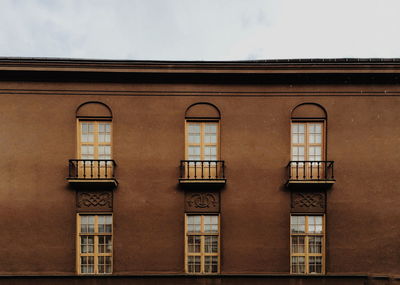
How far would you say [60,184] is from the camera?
12469 mm

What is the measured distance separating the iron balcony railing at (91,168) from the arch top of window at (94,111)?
182 centimetres

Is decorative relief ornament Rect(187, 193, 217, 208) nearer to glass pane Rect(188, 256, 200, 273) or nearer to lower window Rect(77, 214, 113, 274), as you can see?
glass pane Rect(188, 256, 200, 273)

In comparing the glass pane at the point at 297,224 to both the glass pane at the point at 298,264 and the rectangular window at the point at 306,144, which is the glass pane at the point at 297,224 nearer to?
the glass pane at the point at 298,264

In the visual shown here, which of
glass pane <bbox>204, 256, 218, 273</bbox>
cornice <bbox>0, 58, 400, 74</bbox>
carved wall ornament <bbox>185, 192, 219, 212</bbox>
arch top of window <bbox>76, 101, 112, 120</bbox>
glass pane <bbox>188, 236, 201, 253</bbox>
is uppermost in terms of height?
cornice <bbox>0, 58, 400, 74</bbox>

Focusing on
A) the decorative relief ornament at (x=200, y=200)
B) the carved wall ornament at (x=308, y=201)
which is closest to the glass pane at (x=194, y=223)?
the decorative relief ornament at (x=200, y=200)

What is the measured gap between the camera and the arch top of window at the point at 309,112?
1290cm

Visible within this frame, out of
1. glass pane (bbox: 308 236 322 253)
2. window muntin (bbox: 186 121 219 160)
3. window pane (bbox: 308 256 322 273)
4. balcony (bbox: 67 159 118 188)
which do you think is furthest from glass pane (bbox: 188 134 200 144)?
window pane (bbox: 308 256 322 273)

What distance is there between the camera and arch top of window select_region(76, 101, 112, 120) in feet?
42.1

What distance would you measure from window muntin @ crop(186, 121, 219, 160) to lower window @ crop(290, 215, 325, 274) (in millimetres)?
4221

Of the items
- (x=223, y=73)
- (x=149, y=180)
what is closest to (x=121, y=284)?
(x=149, y=180)

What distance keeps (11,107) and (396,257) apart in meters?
16.5

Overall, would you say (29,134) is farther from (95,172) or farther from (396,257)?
(396,257)

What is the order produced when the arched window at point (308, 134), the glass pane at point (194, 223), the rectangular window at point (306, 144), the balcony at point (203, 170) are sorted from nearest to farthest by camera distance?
the balcony at point (203, 170) < the glass pane at point (194, 223) < the rectangular window at point (306, 144) < the arched window at point (308, 134)

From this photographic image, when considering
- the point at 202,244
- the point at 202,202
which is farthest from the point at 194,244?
the point at 202,202
